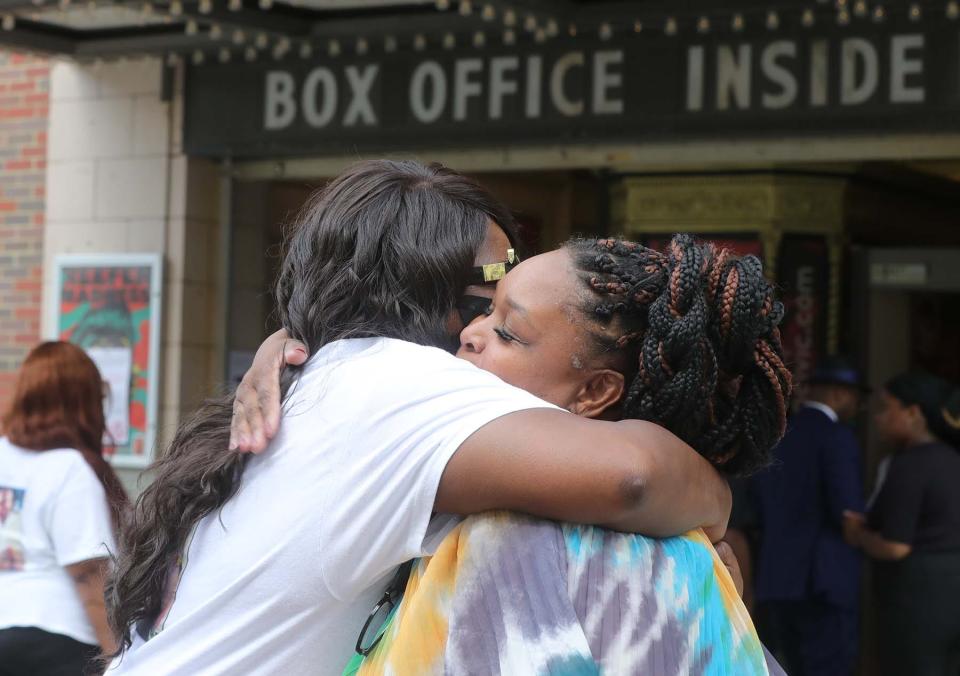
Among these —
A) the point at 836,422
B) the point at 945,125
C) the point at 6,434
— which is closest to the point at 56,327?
the point at 6,434

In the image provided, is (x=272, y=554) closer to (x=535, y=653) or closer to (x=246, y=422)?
(x=246, y=422)

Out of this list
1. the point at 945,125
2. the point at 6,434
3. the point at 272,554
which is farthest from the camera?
the point at 945,125

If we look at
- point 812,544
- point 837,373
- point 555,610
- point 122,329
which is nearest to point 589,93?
point 837,373

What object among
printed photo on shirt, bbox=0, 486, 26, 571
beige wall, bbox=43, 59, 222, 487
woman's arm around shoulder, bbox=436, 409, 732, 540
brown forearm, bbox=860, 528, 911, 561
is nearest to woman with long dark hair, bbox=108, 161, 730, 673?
woman's arm around shoulder, bbox=436, 409, 732, 540

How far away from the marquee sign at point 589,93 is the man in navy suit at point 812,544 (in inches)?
63.0

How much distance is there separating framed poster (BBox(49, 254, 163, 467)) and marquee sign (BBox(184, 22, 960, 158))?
82 centimetres

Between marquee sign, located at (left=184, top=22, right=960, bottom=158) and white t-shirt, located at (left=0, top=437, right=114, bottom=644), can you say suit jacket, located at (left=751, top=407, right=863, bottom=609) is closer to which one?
marquee sign, located at (left=184, top=22, right=960, bottom=158)

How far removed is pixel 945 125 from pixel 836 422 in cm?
169

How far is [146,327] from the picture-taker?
770 cm

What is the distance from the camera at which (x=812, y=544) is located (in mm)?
6785

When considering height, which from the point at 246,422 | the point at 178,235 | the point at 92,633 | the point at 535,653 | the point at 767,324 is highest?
the point at 178,235

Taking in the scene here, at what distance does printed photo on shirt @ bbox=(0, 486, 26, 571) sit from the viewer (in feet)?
13.9

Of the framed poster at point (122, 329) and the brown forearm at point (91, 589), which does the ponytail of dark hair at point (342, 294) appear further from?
the framed poster at point (122, 329)

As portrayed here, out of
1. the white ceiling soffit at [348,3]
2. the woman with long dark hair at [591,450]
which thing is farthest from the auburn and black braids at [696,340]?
the white ceiling soffit at [348,3]
